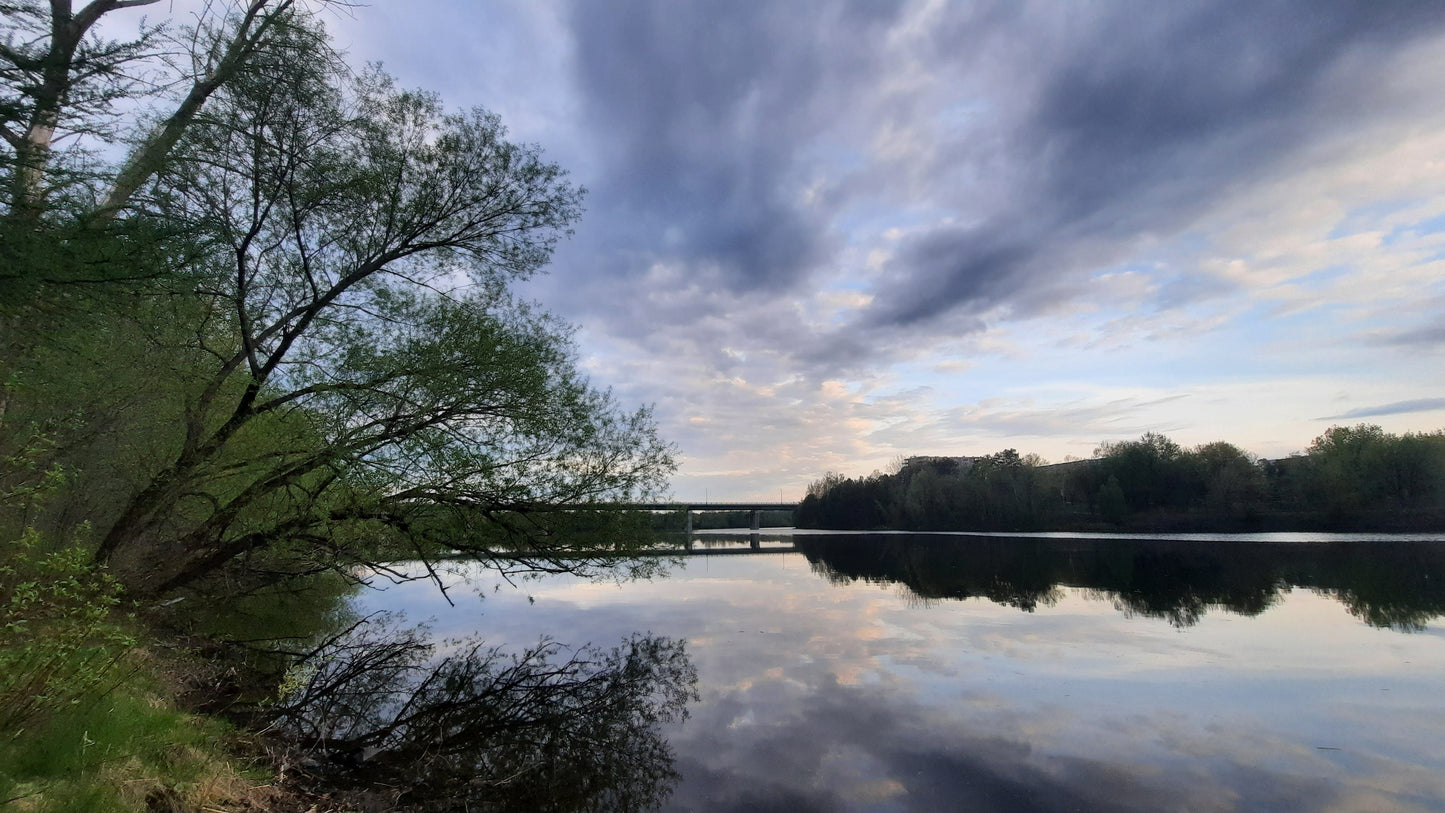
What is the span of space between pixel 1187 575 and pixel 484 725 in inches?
1371

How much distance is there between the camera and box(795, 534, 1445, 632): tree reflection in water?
2286cm

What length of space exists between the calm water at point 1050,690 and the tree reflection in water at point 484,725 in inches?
34.6

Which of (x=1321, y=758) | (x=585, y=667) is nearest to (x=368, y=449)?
(x=585, y=667)

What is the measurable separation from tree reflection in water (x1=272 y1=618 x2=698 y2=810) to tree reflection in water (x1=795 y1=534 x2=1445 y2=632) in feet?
55.1

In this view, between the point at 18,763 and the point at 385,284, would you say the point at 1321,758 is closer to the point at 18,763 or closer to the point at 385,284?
the point at 18,763

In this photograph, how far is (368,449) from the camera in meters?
12.9

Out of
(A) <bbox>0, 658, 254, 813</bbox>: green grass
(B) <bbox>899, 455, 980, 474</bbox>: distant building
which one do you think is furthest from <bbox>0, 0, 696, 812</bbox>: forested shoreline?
(B) <bbox>899, 455, 980, 474</bbox>: distant building

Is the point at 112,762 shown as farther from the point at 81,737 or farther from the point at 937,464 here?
the point at 937,464

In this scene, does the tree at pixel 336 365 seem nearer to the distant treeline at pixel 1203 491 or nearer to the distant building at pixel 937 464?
the distant treeline at pixel 1203 491

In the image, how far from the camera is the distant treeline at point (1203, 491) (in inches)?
2601

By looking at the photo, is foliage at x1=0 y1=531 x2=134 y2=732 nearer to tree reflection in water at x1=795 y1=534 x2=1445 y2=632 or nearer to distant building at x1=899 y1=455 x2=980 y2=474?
tree reflection in water at x1=795 y1=534 x2=1445 y2=632

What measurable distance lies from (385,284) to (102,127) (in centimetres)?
837

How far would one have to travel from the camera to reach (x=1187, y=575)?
32.4 m

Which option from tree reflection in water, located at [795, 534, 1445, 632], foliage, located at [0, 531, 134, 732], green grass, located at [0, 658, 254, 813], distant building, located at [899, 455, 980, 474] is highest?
distant building, located at [899, 455, 980, 474]
